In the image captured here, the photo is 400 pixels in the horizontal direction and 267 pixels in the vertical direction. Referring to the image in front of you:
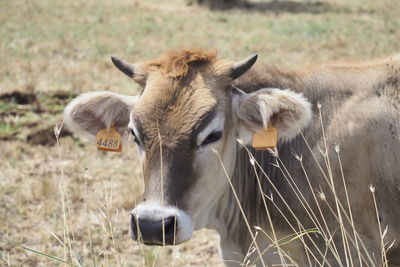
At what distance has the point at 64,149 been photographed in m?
7.80

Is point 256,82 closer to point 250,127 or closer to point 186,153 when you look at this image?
point 250,127

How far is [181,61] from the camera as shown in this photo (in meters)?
4.08

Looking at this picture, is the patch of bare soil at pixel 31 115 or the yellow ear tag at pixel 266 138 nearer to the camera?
the yellow ear tag at pixel 266 138

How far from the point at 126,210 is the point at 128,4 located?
1792 cm

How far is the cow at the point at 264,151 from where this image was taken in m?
3.73

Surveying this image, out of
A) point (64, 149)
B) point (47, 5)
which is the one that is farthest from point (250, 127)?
point (47, 5)

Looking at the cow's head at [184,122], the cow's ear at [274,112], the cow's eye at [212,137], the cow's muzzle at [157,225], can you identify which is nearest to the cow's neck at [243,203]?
the cow's head at [184,122]

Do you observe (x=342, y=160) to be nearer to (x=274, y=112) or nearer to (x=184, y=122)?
(x=274, y=112)

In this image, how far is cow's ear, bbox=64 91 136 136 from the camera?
4.25 metres

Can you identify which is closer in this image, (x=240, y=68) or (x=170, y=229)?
(x=170, y=229)

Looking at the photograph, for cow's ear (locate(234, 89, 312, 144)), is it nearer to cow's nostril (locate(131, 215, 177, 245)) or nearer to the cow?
the cow

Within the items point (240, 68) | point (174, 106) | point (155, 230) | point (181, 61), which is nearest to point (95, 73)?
point (181, 61)

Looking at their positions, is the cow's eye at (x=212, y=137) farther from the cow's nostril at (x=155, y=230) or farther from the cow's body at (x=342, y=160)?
the cow's nostril at (x=155, y=230)

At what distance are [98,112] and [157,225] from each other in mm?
1161
